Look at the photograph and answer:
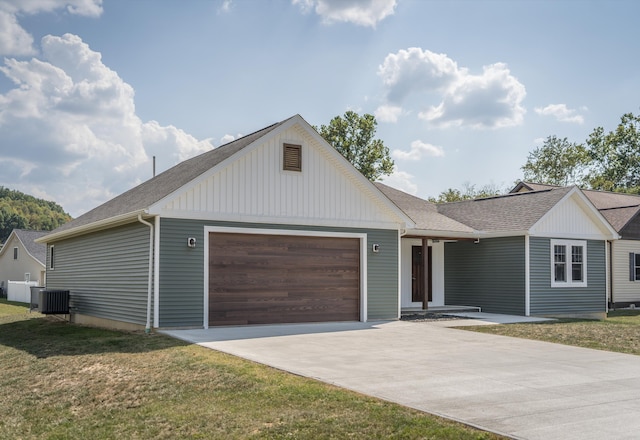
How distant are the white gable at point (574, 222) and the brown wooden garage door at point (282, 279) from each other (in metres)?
7.15

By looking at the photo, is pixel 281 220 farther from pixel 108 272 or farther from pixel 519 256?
pixel 519 256

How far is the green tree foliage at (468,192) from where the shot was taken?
203 feet

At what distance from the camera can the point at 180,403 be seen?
795 centimetres

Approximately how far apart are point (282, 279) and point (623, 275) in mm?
17284

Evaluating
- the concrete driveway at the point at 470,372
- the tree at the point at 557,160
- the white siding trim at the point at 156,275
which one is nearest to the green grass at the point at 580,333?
the concrete driveway at the point at 470,372

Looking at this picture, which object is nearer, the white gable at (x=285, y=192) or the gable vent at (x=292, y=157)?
the white gable at (x=285, y=192)

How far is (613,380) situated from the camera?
9367 millimetres

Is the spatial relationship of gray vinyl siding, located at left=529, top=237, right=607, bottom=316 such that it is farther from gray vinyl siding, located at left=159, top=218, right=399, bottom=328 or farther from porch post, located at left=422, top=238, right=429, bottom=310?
gray vinyl siding, located at left=159, top=218, right=399, bottom=328

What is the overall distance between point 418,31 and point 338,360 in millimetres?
9794

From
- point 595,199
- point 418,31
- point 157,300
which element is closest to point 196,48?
point 418,31

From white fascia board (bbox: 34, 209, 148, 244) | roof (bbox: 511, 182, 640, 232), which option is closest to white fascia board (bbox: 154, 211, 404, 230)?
white fascia board (bbox: 34, 209, 148, 244)

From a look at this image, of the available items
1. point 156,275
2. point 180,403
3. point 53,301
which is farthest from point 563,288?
point 180,403

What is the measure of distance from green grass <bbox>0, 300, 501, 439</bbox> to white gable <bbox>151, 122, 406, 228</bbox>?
13.5ft

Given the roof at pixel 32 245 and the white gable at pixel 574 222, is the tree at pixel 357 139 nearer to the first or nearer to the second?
the roof at pixel 32 245
